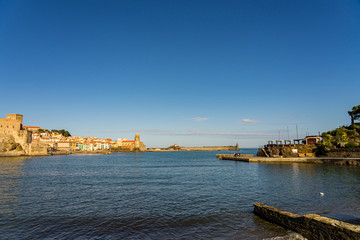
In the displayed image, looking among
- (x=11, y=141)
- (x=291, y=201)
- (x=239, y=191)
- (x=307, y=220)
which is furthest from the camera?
(x=11, y=141)

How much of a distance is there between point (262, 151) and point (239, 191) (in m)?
50.1

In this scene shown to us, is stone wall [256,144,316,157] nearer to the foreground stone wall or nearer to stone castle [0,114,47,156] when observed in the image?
the foreground stone wall

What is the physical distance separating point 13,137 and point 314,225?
106 metres

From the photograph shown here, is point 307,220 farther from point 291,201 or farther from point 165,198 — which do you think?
point 165,198

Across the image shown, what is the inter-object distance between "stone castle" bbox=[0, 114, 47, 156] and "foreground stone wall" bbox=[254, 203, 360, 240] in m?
101

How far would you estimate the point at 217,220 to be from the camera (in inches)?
447

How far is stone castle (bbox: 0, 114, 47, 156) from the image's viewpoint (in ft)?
263

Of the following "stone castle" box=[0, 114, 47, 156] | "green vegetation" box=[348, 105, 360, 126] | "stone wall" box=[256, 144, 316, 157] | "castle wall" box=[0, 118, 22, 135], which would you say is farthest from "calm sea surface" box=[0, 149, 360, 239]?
"stone castle" box=[0, 114, 47, 156]

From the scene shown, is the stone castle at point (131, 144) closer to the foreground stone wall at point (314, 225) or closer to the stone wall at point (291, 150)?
the stone wall at point (291, 150)

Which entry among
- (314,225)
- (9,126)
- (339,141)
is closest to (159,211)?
(314,225)

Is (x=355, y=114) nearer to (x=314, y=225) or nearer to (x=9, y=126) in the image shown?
(x=314, y=225)

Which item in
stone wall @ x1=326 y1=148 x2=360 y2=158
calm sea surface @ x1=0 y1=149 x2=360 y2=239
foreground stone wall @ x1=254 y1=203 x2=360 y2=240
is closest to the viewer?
foreground stone wall @ x1=254 y1=203 x2=360 y2=240

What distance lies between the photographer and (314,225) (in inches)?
327

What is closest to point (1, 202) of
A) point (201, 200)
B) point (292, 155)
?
point (201, 200)
